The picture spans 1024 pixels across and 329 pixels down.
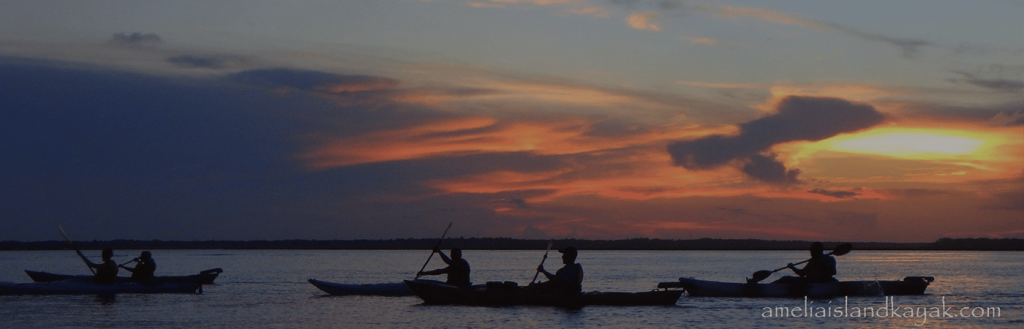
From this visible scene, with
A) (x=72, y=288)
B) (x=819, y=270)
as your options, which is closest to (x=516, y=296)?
(x=819, y=270)

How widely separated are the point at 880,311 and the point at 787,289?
311 cm

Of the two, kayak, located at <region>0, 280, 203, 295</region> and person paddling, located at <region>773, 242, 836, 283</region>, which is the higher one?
person paddling, located at <region>773, 242, 836, 283</region>

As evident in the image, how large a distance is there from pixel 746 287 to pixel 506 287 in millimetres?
8654

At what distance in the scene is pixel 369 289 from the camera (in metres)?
33.2

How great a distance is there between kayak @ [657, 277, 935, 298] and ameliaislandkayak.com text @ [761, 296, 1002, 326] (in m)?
0.34

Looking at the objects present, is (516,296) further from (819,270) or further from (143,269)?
(143,269)

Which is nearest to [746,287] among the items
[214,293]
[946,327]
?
[946,327]

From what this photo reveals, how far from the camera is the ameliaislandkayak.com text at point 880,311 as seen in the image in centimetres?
2607

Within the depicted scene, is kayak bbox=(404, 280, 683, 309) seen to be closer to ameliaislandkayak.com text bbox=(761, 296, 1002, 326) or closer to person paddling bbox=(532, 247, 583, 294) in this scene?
person paddling bbox=(532, 247, 583, 294)

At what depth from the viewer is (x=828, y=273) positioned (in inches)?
1161

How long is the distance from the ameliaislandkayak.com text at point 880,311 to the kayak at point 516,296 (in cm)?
306

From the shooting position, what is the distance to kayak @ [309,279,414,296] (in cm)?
3269

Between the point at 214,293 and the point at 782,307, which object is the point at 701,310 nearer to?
the point at 782,307

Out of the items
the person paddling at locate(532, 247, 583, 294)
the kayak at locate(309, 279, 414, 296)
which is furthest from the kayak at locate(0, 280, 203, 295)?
the person paddling at locate(532, 247, 583, 294)
